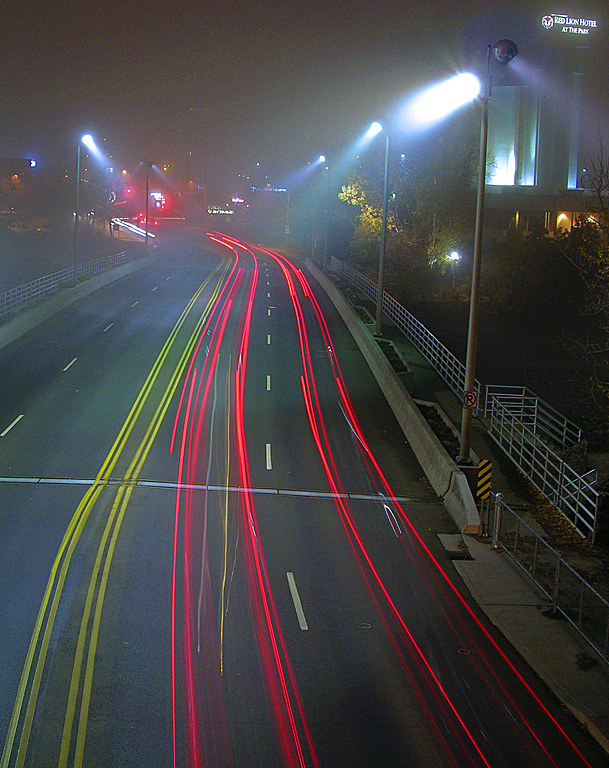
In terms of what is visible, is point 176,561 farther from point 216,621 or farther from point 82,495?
point 82,495

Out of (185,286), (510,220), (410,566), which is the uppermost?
(510,220)

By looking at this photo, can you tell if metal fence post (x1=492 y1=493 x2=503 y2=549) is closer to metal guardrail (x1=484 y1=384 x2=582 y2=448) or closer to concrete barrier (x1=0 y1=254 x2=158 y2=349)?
metal guardrail (x1=484 y1=384 x2=582 y2=448)

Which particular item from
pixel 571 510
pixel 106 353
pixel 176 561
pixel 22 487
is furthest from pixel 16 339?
pixel 571 510

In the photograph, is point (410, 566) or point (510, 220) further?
point (510, 220)

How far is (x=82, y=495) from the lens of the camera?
57.5ft

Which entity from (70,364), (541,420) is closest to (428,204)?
(70,364)

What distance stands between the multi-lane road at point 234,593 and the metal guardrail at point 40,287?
1094cm

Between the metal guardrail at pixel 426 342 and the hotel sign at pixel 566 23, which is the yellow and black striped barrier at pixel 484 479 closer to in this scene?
the metal guardrail at pixel 426 342

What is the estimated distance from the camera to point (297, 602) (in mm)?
12727

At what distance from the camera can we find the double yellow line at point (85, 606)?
8.45 metres

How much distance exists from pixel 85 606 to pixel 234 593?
2.30 metres

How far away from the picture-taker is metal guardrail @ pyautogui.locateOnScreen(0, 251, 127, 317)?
39531 millimetres

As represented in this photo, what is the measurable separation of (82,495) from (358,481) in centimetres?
660

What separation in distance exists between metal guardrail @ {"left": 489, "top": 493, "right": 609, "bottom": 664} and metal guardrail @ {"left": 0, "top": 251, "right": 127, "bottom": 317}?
91.2ft
